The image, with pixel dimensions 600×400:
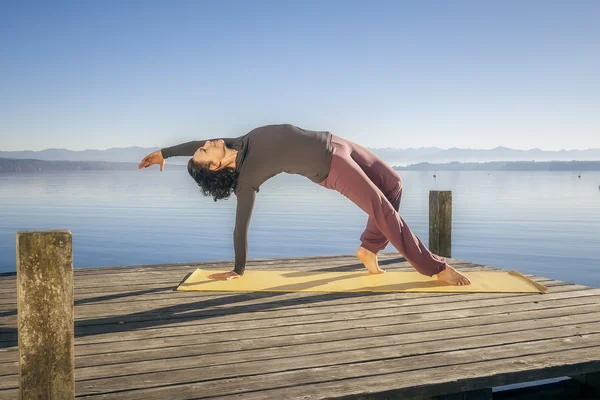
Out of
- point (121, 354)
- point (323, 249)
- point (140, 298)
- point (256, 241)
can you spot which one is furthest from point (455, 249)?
point (121, 354)

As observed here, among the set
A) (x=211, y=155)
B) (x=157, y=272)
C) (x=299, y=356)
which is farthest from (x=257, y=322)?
(x=157, y=272)

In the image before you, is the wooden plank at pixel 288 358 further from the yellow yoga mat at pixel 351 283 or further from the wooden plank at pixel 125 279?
the wooden plank at pixel 125 279

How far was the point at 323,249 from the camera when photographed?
57.8ft

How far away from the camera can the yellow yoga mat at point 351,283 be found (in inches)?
187

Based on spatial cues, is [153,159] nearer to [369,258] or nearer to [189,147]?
[189,147]

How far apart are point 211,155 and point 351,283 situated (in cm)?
170

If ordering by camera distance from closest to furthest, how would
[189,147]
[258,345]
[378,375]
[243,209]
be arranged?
[378,375]
[258,345]
[243,209]
[189,147]

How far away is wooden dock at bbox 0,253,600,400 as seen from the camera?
105 inches

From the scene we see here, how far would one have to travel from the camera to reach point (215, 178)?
4.78 metres

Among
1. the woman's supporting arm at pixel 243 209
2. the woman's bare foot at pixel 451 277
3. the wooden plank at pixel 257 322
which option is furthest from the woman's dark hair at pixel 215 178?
the woman's bare foot at pixel 451 277

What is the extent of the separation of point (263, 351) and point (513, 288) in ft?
8.95

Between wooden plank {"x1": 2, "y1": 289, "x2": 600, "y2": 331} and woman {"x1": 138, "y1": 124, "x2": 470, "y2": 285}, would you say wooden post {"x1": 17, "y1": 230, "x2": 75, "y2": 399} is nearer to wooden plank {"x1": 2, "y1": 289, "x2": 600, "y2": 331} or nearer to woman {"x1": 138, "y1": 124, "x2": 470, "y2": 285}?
wooden plank {"x1": 2, "y1": 289, "x2": 600, "y2": 331}

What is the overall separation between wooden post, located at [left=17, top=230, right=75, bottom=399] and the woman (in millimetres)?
2524

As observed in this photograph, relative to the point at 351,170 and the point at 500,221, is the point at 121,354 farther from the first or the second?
the point at 500,221
